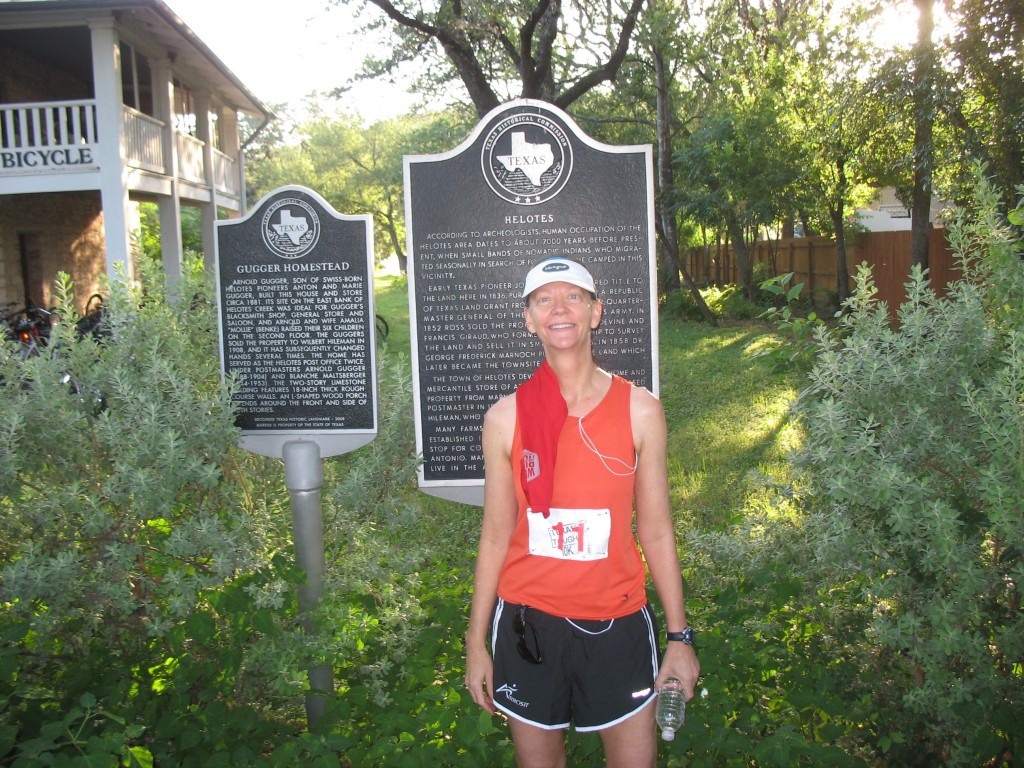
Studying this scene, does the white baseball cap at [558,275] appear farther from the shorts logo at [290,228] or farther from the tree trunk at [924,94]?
the tree trunk at [924,94]

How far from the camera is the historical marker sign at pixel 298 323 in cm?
416

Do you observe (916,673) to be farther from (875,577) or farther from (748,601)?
(748,601)

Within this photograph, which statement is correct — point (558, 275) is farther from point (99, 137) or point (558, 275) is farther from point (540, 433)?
point (99, 137)

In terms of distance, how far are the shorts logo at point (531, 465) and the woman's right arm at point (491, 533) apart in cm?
12

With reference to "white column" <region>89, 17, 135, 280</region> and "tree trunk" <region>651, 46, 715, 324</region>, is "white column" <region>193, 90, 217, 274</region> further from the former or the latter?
"tree trunk" <region>651, 46, 715, 324</region>

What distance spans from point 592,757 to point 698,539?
43.3 inches

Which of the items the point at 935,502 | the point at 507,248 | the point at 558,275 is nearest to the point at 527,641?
the point at 558,275

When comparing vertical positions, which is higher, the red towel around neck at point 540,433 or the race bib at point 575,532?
the red towel around neck at point 540,433

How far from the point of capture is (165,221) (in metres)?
16.7

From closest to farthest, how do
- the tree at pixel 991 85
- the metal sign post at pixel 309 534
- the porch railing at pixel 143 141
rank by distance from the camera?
the metal sign post at pixel 309 534, the tree at pixel 991 85, the porch railing at pixel 143 141

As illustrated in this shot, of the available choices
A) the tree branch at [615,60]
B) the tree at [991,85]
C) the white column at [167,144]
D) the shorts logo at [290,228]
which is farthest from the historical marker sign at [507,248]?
the tree branch at [615,60]

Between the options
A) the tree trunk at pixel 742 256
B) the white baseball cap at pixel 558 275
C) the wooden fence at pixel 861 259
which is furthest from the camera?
the tree trunk at pixel 742 256

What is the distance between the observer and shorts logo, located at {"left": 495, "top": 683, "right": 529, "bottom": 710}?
262 cm

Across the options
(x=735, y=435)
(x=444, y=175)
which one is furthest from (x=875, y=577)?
(x=735, y=435)
